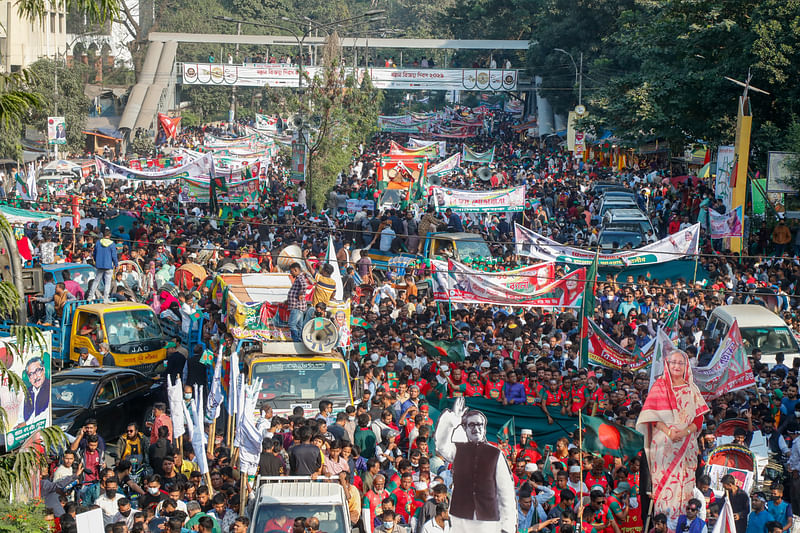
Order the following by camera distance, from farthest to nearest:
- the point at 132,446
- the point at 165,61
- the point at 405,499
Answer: the point at 165,61 < the point at 132,446 < the point at 405,499

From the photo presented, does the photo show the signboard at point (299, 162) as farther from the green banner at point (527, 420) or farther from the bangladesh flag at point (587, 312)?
the green banner at point (527, 420)

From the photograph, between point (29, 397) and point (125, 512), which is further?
point (125, 512)

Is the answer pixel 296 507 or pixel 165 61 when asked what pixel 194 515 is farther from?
pixel 165 61

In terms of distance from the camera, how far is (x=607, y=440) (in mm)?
11484

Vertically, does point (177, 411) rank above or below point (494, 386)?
above

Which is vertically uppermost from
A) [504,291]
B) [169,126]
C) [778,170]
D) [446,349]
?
[778,170]

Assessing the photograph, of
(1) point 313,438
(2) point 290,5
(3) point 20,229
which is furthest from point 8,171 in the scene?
(2) point 290,5

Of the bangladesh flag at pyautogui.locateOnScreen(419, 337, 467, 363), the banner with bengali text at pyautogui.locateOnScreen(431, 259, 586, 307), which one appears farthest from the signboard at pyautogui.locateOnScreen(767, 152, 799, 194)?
the bangladesh flag at pyautogui.locateOnScreen(419, 337, 467, 363)

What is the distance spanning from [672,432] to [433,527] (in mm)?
2608

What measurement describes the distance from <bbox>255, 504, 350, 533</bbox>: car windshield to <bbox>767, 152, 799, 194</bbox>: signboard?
18263mm

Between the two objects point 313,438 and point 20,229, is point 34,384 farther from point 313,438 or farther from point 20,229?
point 20,229

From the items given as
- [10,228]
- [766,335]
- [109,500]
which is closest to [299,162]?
[766,335]

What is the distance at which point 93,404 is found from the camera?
13945 mm

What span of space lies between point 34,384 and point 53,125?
1503 inches
